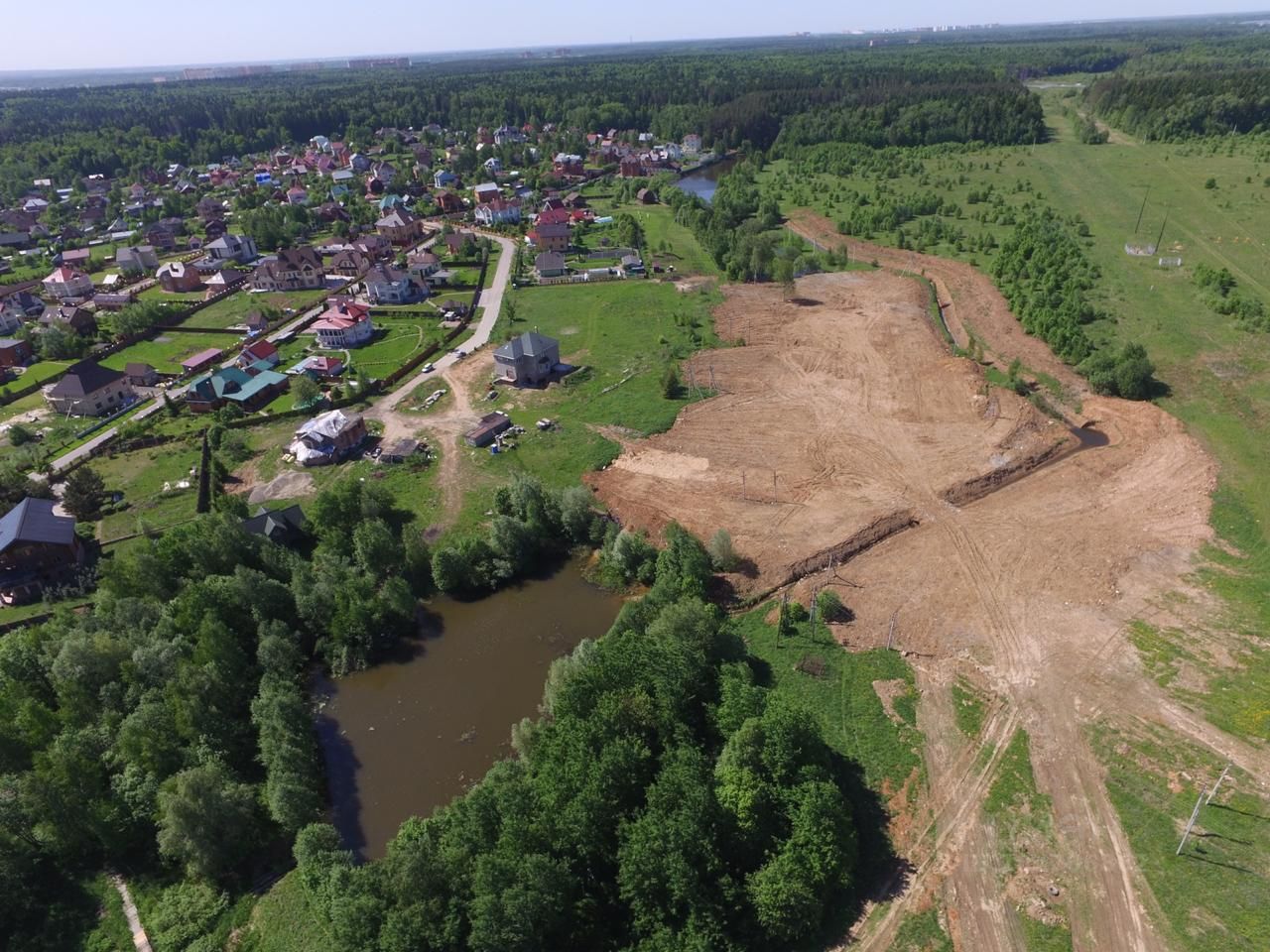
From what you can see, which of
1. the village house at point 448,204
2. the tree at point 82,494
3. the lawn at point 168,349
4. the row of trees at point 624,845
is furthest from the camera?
the village house at point 448,204

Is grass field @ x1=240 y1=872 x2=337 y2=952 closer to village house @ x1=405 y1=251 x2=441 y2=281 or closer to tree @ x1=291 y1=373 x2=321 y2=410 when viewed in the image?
tree @ x1=291 y1=373 x2=321 y2=410

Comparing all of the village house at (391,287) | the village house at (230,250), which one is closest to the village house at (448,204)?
the village house at (230,250)

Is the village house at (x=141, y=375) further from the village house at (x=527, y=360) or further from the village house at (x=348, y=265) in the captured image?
the village house at (x=348, y=265)

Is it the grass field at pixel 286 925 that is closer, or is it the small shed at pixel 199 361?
the grass field at pixel 286 925

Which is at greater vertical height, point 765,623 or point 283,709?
point 283,709

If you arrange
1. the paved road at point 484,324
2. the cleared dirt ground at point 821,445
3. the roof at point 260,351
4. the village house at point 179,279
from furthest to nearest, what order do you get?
the village house at point 179,279
the roof at point 260,351
the paved road at point 484,324
the cleared dirt ground at point 821,445

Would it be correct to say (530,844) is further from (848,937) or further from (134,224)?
(134,224)

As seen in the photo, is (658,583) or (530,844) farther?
(658,583)

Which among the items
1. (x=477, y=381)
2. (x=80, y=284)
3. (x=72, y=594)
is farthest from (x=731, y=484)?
(x=80, y=284)

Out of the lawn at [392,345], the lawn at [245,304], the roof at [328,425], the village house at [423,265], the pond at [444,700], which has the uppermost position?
the village house at [423,265]
